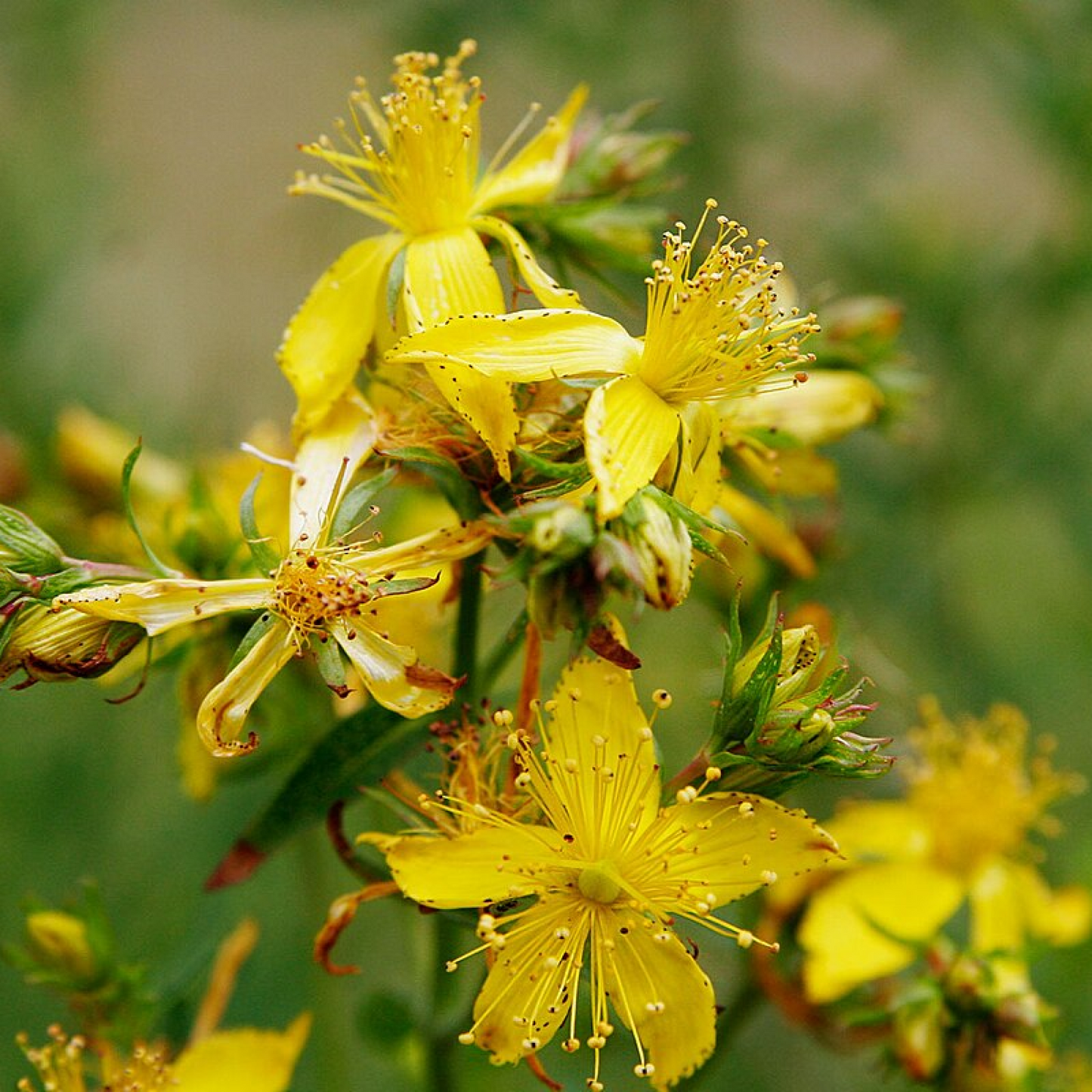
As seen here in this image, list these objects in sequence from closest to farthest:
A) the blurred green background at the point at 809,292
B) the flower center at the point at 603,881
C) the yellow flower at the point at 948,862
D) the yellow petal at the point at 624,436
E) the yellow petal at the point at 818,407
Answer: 1. the yellow petal at the point at 624,436
2. the flower center at the point at 603,881
3. the yellow petal at the point at 818,407
4. the yellow flower at the point at 948,862
5. the blurred green background at the point at 809,292

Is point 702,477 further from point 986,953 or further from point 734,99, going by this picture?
point 734,99

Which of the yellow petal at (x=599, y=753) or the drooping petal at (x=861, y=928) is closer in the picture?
the yellow petal at (x=599, y=753)

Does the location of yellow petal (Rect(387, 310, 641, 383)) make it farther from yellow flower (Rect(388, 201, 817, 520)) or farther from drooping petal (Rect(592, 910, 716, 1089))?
drooping petal (Rect(592, 910, 716, 1089))

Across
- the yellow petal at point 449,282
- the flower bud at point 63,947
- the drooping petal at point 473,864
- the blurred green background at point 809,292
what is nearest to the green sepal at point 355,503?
the yellow petal at point 449,282

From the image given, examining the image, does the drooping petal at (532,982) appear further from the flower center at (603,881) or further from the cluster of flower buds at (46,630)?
the cluster of flower buds at (46,630)

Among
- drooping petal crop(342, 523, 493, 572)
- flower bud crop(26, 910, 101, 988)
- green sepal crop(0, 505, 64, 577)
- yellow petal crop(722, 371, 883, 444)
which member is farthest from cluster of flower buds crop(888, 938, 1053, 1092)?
green sepal crop(0, 505, 64, 577)

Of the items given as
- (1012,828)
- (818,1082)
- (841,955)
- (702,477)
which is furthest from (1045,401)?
(702,477)
